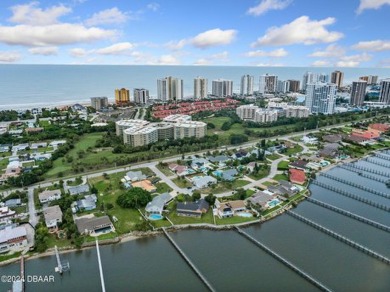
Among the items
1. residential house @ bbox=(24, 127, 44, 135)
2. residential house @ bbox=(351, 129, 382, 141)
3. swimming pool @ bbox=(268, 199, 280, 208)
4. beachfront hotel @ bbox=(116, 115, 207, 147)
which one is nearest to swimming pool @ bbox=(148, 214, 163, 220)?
swimming pool @ bbox=(268, 199, 280, 208)

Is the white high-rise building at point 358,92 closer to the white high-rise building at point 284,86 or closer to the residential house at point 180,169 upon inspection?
the white high-rise building at point 284,86

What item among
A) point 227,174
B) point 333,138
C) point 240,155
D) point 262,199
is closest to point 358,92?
point 333,138

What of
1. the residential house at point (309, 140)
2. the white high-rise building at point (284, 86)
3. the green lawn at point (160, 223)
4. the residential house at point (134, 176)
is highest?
the white high-rise building at point (284, 86)

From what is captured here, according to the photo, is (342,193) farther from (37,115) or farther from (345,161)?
(37,115)

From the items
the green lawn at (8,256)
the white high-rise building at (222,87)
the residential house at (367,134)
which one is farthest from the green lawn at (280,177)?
the white high-rise building at (222,87)

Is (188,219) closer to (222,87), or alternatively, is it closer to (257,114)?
(257,114)
